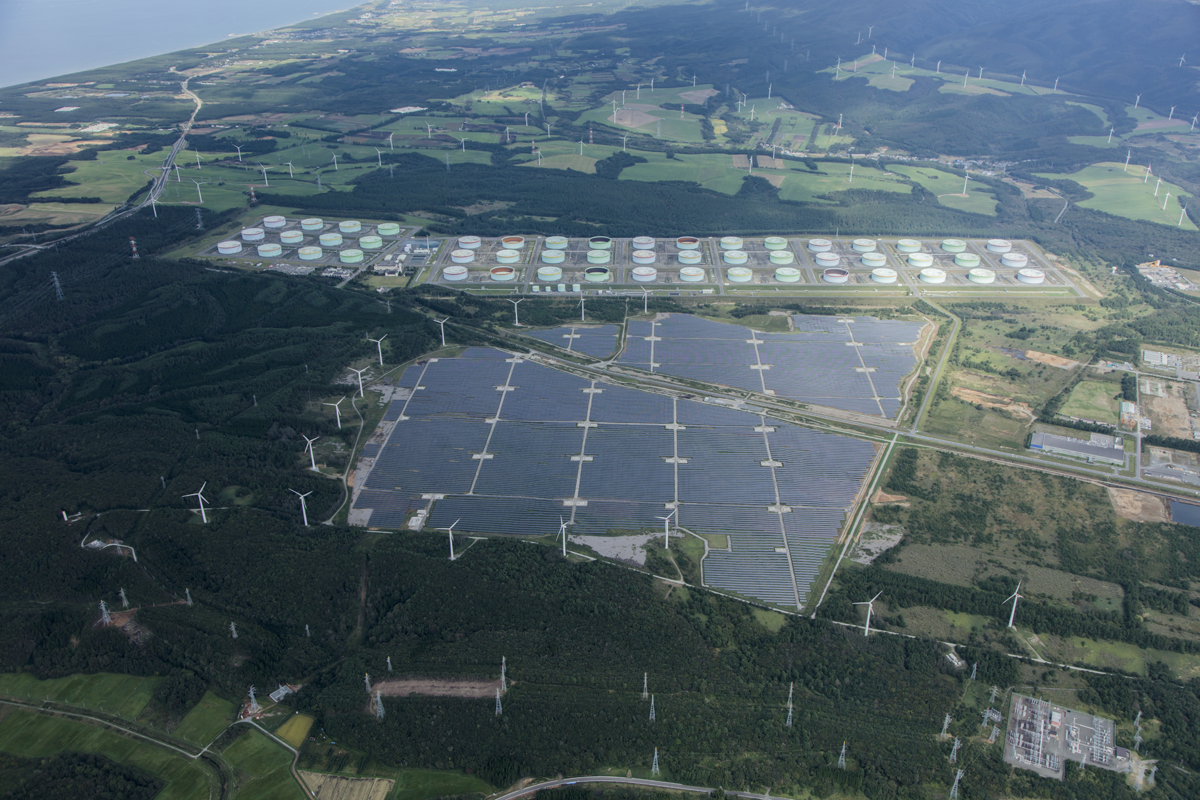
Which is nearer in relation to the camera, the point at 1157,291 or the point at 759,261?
the point at 1157,291

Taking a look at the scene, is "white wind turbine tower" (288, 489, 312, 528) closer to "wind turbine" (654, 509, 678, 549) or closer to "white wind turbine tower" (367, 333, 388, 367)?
"white wind turbine tower" (367, 333, 388, 367)

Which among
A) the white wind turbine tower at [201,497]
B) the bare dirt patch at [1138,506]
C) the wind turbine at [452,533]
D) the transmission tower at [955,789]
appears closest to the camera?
the transmission tower at [955,789]

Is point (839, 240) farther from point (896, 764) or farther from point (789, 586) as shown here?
point (896, 764)

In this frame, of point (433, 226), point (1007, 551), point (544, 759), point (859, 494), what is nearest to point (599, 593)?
point (544, 759)

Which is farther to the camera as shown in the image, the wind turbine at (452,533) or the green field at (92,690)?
the wind turbine at (452,533)

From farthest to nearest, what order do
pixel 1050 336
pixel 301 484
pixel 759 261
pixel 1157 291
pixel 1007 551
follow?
1. pixel 759 261
2. pixel 1157 291
3. pixel 1050 336
4. pixel 301 484
5. pixel 1007 551

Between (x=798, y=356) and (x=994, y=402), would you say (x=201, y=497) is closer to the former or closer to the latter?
(x=798, y=356)

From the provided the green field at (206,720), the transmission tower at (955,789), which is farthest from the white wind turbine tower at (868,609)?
the green field at (206,720)

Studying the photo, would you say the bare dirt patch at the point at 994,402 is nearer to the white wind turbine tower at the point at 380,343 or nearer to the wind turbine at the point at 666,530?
the wind turbine at the point at 666,530
